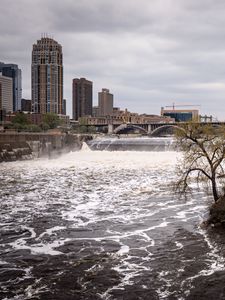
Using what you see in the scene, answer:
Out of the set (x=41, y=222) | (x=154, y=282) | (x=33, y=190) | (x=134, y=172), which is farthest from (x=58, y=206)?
(x=134, y=172)

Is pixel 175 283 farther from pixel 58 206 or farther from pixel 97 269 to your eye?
pixel 58 206

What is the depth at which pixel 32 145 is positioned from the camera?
72.2 metres

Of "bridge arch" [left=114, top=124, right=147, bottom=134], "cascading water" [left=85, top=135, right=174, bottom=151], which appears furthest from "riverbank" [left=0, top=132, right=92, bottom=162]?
"bridge arch" [left=114, top=124, right=147, bottom=134]

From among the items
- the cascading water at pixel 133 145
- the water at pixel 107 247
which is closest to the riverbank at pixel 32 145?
the cascading water at pixel 133 145

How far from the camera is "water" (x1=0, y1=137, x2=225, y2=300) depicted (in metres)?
12.8

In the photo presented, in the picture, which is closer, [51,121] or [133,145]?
[133,145]

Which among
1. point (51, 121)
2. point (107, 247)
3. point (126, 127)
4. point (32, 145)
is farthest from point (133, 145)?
point (51, 121)

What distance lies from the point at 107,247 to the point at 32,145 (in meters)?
56.8

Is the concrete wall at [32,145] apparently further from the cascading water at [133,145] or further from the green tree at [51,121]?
the green tree at [51,121]

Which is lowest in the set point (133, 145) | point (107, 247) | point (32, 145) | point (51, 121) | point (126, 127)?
point (107, 247)

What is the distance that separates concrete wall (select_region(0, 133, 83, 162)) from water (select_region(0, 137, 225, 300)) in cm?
3336

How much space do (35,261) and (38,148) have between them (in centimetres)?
5933

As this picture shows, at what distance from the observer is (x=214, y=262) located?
15055 mm

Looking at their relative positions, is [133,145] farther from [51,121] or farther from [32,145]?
[51,121]
